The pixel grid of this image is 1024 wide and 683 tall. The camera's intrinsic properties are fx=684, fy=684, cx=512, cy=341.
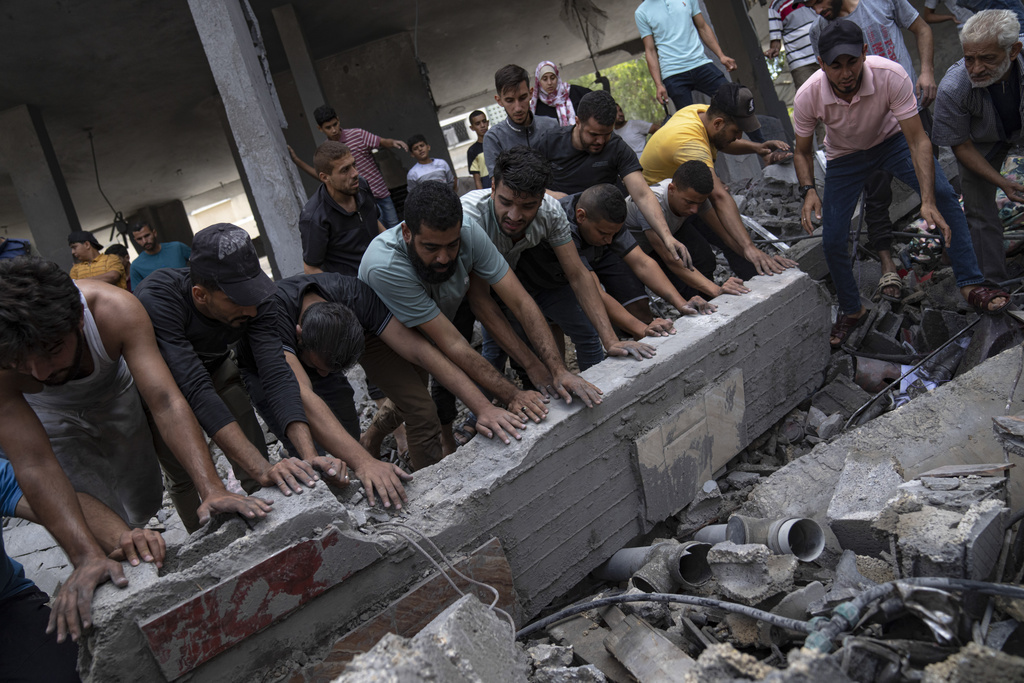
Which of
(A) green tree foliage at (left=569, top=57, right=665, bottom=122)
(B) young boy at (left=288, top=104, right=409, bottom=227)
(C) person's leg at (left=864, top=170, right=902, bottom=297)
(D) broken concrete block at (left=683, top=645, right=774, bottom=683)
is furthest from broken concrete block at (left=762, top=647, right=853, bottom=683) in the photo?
(A) green tree foliage at (left=569, top=57, right=665, bottom=122)

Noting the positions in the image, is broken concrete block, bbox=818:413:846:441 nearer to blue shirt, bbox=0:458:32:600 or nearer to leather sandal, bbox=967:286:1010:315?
leather sandal, bbox=967:286:1010:315

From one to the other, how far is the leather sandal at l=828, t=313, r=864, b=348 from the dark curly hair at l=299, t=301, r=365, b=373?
3531 millimetres

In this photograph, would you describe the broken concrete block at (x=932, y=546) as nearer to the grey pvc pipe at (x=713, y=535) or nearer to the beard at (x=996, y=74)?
the grey pvc pipe at (x=713, y=535)

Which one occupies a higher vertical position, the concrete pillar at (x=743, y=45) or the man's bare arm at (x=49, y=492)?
the concrete pillar at (x=743, y=45)

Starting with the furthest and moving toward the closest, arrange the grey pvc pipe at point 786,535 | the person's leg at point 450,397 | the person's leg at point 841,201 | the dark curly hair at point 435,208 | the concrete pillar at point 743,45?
the concrete pillar at point 743,45 → the person's leg at point 841,201 → the person's leg at point 450,397 → the dark curly hair at point 435,208 → the grey pvc pipe at point 786,535

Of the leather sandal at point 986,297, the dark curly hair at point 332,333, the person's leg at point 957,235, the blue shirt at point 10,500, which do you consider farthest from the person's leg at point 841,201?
the blue shirt at point 10,500

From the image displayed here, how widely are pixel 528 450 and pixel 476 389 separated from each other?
39 cm

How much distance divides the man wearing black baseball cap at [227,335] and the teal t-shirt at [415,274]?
52cm

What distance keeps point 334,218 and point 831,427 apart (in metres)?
3.50

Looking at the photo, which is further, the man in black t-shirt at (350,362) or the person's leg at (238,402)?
the person's leg at (238,402)

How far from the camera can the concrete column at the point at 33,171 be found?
7551 millimetres

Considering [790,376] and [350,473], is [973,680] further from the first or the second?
[790,376]

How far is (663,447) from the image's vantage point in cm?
361

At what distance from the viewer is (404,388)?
3.74 m
